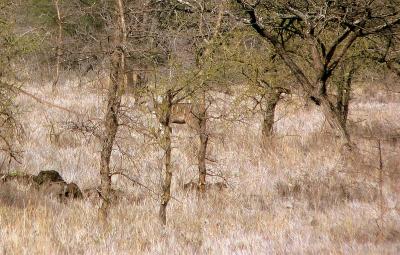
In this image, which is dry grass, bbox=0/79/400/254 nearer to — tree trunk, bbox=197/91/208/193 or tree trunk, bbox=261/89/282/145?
tree trunk, bbox=197/91/208/193

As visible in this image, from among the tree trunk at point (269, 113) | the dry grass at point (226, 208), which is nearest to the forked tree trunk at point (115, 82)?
the dry grass at point (226, 208)

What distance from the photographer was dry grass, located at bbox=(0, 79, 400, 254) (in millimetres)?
4947

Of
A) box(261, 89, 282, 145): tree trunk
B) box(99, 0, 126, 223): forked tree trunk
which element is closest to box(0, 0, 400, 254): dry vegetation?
box(99, 0, 126, 223): forked tree trunk

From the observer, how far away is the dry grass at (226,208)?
4.95 m

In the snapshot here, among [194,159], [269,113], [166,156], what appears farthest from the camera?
[269,113]

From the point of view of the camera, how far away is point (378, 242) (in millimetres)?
4828

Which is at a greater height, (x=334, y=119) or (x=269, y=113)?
(x=269, y=113)

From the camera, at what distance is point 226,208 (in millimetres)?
6789

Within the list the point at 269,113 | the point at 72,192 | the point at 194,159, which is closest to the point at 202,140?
the point at 72,192

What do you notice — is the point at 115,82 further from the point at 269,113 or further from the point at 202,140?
the point at 269,113

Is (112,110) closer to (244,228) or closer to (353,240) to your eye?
(244,228)

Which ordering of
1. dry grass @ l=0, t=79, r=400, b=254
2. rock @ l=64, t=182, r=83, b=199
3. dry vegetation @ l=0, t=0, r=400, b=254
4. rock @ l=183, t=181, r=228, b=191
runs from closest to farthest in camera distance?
dry grass @ l=0, t=79, r=400, b=254, dry vegetation @ l=0, t=0, r=400, b=254, rock @ l=64, t=182, r=83, b=199, rock @ l=183, t=181, r=228, b=191

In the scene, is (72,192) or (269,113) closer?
(72,192)

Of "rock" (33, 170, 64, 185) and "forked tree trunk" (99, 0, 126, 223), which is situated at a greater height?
"forked tree trunk" (99, 0, 126, 223)
